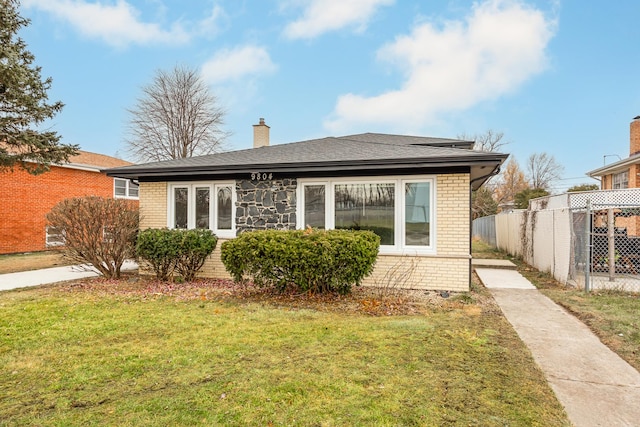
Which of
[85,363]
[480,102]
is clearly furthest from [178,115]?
[85,363]

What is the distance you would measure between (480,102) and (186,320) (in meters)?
20.8

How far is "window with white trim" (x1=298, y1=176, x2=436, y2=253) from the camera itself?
771 cm

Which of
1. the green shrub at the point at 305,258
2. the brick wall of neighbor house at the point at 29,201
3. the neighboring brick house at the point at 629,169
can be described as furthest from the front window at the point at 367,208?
the brick wall of neighbor house at the point at 29,201

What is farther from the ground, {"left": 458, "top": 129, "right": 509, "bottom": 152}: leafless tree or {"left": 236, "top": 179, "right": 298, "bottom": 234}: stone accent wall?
{"left": 458, "top": 129, "right": 509, "bottom": 152}: leafless tree

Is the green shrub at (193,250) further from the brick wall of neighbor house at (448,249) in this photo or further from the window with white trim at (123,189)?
the window with white trim at (123,189)

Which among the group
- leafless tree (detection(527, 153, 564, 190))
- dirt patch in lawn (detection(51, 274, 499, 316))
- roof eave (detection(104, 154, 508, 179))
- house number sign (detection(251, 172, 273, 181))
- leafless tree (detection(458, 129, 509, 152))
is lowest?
dirt patch in lawn (detection(51, 274, 499, 316))

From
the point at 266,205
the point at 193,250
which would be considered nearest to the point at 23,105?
the point at 193,250

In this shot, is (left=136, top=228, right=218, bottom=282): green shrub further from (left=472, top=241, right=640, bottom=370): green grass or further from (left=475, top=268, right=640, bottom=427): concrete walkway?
(left=472, top=241, right=640, bottom=370): green grass

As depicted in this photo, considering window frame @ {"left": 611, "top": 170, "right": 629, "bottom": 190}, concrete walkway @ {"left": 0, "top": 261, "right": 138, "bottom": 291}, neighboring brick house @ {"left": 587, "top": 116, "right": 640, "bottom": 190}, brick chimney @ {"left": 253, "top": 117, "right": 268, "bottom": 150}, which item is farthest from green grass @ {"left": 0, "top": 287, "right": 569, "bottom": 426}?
window frame @ {"left": 611, "top": 170, "right": 629, "bottom": 190}

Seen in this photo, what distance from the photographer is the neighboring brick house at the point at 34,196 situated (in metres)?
15.4

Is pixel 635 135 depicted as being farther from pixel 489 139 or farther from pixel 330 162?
pixel 489 139

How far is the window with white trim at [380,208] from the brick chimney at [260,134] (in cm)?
471

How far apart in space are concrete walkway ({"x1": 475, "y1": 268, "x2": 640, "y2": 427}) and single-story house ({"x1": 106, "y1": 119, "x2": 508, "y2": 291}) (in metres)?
1.67

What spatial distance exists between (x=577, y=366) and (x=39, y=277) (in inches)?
456
